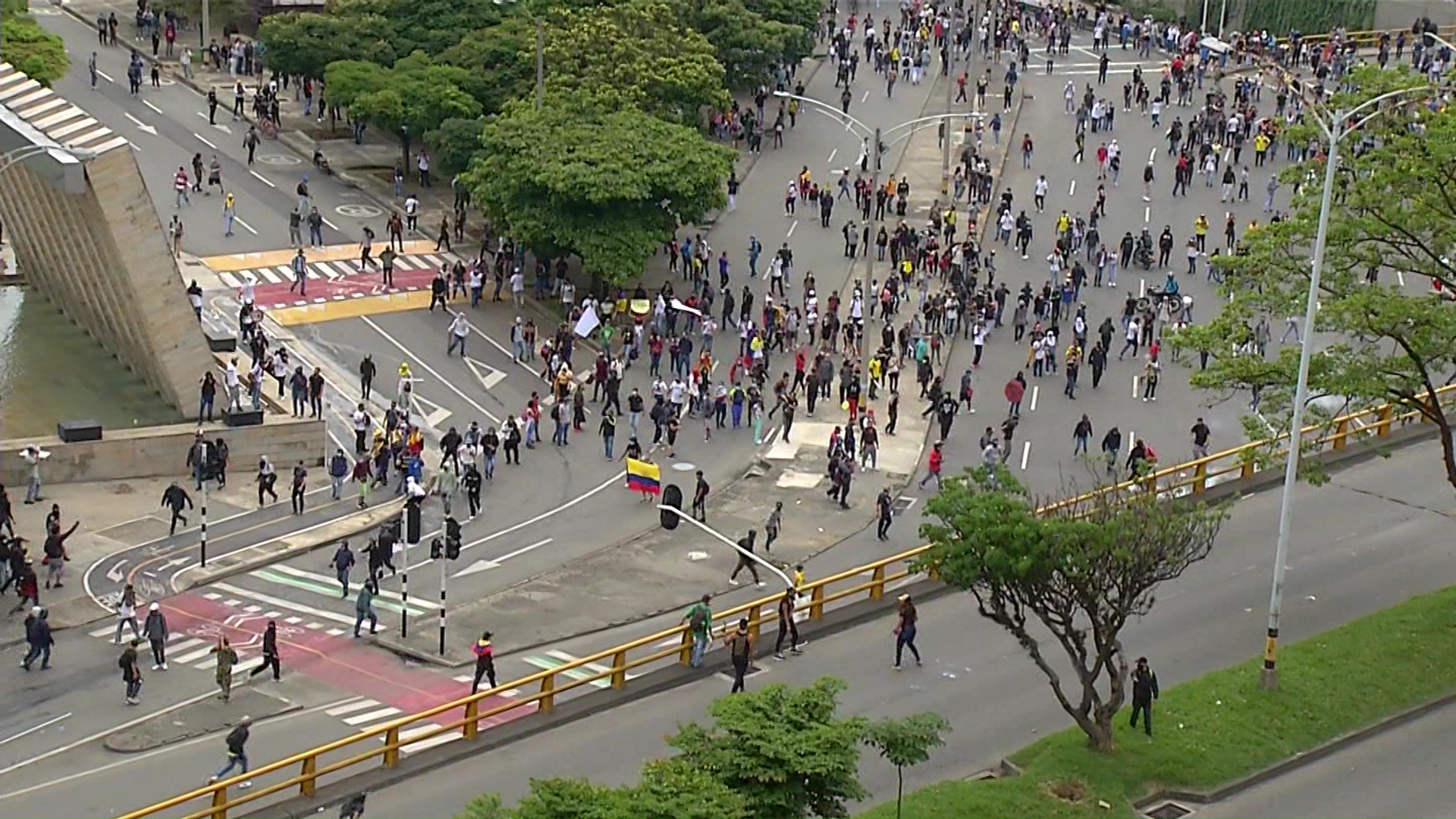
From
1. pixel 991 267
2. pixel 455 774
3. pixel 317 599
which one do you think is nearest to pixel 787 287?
pixel 991 267

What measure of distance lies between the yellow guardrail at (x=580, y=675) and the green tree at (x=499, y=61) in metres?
30.2

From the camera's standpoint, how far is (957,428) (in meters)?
58.2

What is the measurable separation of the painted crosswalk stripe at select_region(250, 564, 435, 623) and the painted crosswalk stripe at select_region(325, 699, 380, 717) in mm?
4748

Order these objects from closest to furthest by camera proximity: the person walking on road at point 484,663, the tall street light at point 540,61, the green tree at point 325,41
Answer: the person walking on road at point 484,663
the tall street light at point 540,61
the green tree at point 325,41

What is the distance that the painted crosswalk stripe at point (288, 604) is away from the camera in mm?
46250

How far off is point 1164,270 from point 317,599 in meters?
32.8

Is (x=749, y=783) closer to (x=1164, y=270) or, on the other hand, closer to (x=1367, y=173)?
(x=1367, y=173)

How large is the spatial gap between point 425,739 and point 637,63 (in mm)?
37870

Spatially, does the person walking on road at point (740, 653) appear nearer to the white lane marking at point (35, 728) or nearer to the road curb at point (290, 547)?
the white lane marking at point (35, 728)

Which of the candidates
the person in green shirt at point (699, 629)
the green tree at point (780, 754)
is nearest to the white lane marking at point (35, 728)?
the person in green shirt at point (699, 629)

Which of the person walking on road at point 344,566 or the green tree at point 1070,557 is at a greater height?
the green tree at point 1070,557

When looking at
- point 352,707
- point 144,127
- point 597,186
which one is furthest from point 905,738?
point 144,127

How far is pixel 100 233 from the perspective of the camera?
2105 inches

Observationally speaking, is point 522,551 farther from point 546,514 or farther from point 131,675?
point 131,675
